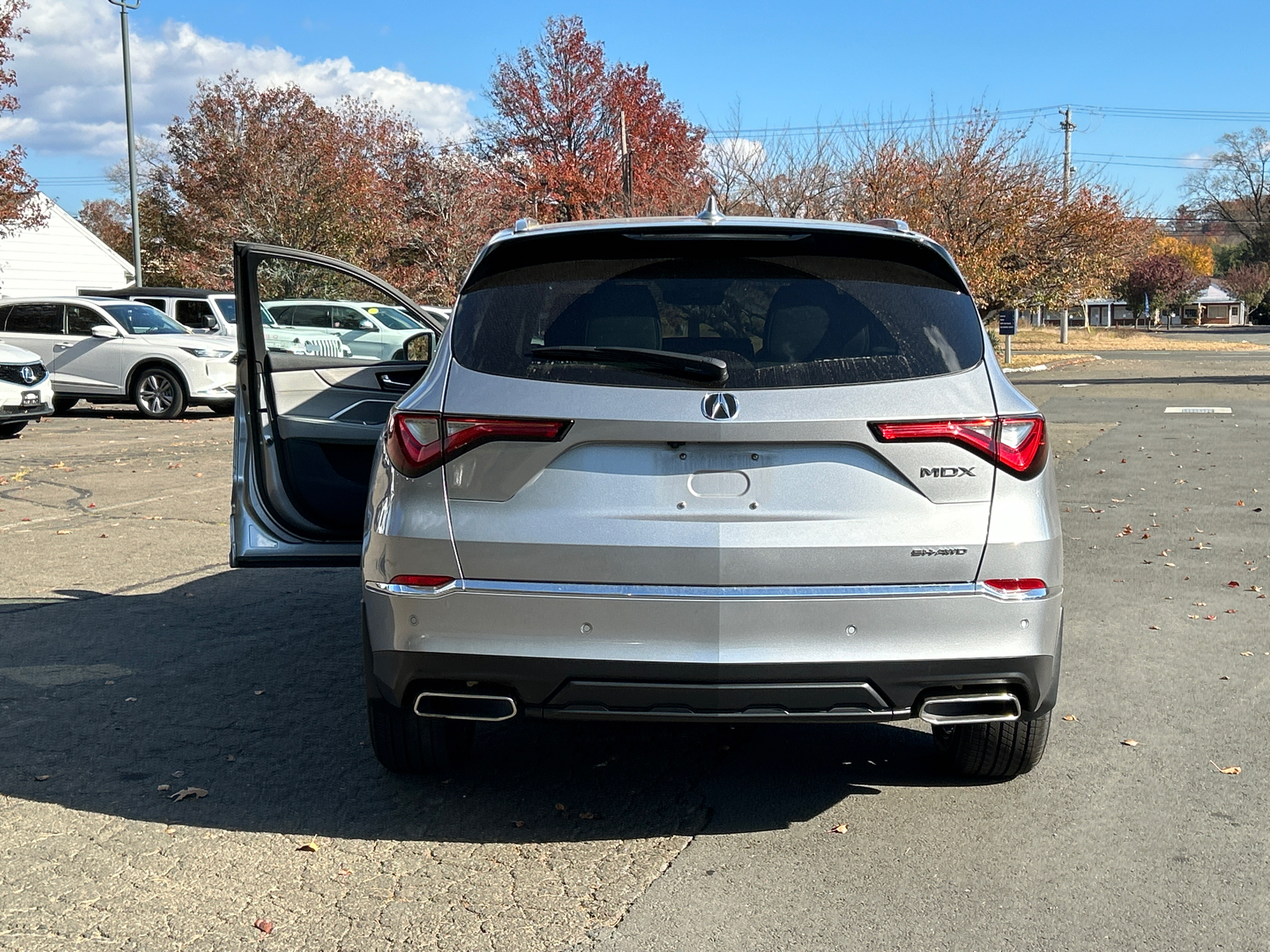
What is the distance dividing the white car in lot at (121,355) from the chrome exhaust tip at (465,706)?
16797 mm

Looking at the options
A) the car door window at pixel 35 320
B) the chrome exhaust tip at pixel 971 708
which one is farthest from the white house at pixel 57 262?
the chrome exhaust tip at pixel 971 708

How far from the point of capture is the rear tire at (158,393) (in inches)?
771

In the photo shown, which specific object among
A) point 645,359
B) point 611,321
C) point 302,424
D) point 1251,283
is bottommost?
point 302,424

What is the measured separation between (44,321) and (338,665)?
16.8 meters

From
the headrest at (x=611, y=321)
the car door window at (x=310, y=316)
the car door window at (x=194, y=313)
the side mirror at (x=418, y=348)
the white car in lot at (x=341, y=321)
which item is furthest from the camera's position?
the car door window at (x=194, y=313)

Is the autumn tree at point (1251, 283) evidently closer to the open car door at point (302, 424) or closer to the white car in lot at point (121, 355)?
the white car in lot at point (121, 355)

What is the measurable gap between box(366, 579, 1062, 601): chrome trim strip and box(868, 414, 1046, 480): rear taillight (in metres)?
0.36

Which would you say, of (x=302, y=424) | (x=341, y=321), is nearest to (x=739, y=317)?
(x=302, y=424)

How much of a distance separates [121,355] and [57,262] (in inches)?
1141

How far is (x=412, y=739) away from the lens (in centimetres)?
413

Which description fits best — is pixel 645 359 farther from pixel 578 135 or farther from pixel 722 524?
pixel 578 135

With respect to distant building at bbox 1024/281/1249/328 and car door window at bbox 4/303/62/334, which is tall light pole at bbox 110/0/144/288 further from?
distant building at bbox 1024/281/1249/328

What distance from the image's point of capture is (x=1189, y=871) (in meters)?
3.60

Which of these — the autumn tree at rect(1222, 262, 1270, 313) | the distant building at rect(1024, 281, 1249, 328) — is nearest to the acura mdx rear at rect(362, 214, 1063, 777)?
the autumn tree at rect(1222, 262, 1270, 313)
